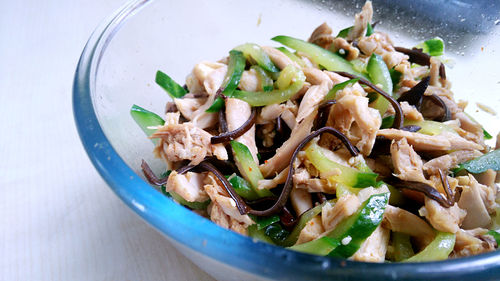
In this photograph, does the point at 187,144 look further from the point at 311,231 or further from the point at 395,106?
the point at 395,106

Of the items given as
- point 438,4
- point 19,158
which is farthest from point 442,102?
point 19,158

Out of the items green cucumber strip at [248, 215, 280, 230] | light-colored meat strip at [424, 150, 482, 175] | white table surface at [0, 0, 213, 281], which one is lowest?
white table surface at [0, 0, 213, 281]

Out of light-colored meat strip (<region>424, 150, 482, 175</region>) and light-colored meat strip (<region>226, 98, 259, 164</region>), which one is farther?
light-colored meat strip (<region>226, 98, 259, 164</region>)

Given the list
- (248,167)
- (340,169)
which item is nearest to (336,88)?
(340,169)

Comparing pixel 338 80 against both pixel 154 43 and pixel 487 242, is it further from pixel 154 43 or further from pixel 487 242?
pixel 154 43

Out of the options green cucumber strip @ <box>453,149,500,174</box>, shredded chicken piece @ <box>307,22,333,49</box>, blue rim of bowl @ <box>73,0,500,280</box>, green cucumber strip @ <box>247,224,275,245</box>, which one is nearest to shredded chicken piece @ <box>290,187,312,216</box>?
green cucumber strip @ <box>247,224,275,245</box>

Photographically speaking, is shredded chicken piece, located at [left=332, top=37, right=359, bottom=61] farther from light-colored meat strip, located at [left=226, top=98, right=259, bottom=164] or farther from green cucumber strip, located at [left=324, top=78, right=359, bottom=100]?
light-colored meat strip, located at [left=226, top=98, right=259, bottom=164]
